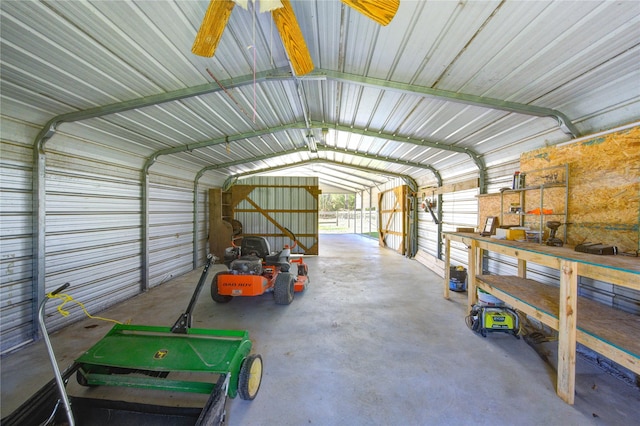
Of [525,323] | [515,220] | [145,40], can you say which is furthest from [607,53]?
[145,40]

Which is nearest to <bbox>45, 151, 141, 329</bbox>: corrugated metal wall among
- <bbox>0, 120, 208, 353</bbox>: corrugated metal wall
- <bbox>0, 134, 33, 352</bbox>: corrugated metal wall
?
<bbox>0, 120, 208, 353</bbox>: corrugated metal wall

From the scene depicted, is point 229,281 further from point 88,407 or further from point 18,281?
point 18,281

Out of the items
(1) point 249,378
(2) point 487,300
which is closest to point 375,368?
(1) point 249,378

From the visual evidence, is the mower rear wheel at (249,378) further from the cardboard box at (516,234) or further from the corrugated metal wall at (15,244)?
the cardboard box at (516,234)

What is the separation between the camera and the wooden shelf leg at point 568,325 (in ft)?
6.75

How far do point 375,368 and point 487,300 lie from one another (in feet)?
6.34

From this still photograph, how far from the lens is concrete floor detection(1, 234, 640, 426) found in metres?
1.99

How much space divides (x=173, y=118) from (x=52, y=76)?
5.00ft

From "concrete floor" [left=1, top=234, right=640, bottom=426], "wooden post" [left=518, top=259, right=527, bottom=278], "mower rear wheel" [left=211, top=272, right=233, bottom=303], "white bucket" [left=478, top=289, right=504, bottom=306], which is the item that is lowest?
"concrete floor" [left=1, top=234, right=640, bottom=426]

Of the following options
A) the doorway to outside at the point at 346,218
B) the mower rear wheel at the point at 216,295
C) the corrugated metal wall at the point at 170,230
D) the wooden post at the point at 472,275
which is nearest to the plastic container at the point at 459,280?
the wooden post at the point at 472,275

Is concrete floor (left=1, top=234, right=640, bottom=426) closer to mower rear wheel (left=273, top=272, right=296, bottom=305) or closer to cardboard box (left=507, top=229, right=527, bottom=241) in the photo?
mower rear wheel (left=273, top=272, right=296, bottom=305)

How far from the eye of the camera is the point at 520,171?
377 centimetres

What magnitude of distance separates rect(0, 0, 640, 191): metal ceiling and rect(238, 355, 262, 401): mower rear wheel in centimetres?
280

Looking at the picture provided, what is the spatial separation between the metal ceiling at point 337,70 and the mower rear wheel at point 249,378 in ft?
9.20
